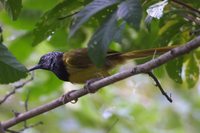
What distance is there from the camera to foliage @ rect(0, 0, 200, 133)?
137cm

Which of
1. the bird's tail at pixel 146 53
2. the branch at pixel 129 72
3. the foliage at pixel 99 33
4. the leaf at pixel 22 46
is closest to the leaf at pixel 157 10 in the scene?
the foliage at pixel 99 33

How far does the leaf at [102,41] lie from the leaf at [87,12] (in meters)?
0.04

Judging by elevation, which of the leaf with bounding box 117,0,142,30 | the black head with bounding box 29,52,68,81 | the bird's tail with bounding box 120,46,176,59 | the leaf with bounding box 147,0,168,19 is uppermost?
the leaf with bounding box 117,0,142,30

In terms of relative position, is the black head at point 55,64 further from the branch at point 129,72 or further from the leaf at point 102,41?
the leaf at point 102,41

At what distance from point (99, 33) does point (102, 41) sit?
0.03 m

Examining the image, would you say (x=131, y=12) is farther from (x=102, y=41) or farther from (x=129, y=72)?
(x=129, y=72)

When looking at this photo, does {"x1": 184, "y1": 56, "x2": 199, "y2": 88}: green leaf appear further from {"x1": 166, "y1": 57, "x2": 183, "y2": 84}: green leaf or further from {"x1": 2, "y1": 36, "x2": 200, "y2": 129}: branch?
{"x1": 2, "y1": 36, "x2": 200, "y2": 129}: branch

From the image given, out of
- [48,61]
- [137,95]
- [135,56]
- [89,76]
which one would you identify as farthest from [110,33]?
[137,95]

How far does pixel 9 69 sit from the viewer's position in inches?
70.4

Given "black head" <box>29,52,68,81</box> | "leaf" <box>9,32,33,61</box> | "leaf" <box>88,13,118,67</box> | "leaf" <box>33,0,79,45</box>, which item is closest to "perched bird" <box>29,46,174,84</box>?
"black head" <box>29,52,68,81</box>

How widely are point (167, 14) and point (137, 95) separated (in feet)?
7.09

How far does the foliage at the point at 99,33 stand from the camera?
137 centimetres

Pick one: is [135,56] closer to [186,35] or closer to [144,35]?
[186,35]

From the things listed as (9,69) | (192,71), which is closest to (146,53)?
(192,71)
